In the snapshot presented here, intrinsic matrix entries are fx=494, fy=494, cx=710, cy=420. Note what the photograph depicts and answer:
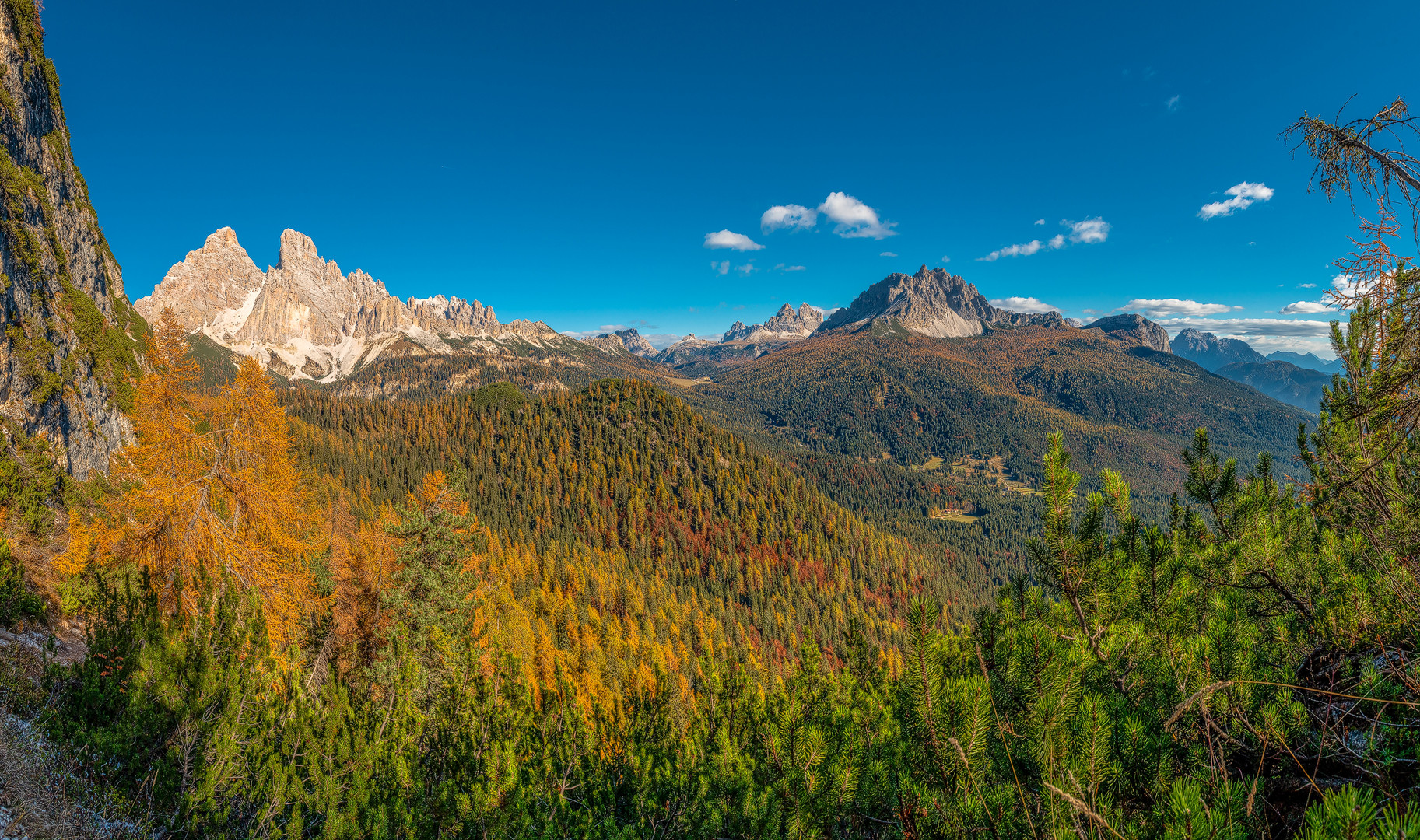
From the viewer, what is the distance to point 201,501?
1102 centimetres

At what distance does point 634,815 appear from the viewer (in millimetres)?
9727

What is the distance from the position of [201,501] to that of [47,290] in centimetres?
4675

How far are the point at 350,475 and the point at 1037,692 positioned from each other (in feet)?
377

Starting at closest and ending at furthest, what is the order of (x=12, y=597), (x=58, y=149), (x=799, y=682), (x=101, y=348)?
(x=799, y=682) < (x=12, y=597) < (x=101, y=348) < (x=58, y=149)

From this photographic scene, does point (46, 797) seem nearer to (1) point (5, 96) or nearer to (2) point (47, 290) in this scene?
(2) point (47, 290)

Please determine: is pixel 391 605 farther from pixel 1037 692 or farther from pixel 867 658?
pixel 1037 692

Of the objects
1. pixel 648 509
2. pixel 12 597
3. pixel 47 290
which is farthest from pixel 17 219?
pixel 648 509

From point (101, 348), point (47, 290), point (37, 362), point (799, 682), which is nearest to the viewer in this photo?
point (799, 682)

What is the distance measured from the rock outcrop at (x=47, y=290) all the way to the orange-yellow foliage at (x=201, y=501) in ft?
39.8

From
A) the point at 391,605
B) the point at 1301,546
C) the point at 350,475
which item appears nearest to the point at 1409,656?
the point at 1301,546

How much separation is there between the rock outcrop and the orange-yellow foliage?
39.8 ft

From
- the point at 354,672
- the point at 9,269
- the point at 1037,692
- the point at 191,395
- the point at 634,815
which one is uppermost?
the point at 9,269

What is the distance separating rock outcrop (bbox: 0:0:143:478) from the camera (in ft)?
102

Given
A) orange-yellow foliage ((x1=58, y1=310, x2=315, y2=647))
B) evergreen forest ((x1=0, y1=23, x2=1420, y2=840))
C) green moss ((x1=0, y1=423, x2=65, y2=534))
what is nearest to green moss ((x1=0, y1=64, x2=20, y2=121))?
green moss ((x1=0, y1=423, x2=65, y2=534))
